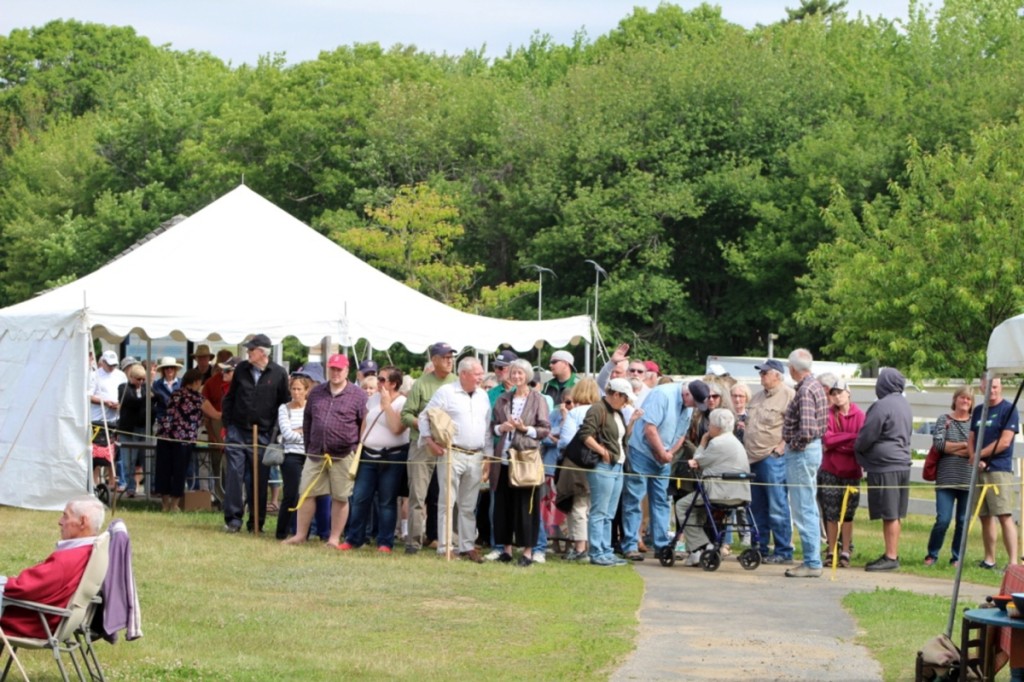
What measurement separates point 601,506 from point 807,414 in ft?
7.06

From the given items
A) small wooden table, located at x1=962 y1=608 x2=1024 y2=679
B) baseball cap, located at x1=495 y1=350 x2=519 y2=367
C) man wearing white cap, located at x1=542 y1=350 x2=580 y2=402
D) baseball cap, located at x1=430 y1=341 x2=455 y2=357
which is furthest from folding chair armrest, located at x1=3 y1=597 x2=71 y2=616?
man wearing white cap, located at x1=542 y1=350 x2=580 y2=402

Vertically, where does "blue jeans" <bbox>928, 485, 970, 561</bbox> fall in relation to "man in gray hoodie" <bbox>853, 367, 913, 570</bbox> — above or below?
below

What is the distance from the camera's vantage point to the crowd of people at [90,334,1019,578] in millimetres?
15156

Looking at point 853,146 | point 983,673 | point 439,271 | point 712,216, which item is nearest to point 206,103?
point 439,271

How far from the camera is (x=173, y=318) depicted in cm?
1805

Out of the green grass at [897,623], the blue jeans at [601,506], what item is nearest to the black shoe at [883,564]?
the green grass at [897,623]

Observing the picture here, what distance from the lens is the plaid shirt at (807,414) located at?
Result: 14898 millimetres

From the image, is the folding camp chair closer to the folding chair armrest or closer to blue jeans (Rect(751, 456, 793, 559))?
the folding chair armrest

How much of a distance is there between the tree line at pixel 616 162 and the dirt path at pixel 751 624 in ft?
97.4

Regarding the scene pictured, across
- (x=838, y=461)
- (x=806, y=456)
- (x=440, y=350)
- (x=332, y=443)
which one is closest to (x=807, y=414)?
(x=806, y=456)

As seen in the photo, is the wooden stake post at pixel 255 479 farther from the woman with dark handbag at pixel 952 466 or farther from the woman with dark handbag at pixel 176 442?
the woman with dark handbag at pixel 952 466

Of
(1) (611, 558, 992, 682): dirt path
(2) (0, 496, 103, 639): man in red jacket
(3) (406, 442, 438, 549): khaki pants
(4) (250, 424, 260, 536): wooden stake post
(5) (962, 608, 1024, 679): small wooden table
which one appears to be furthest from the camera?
(4) (250, 424, 260, 536): wooden stake post

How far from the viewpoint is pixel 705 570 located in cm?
1523

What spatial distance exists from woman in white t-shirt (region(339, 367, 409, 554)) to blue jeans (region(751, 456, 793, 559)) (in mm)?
3536
